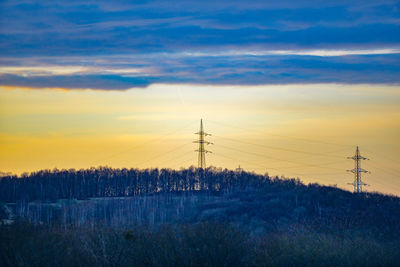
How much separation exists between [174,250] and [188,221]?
40.9 feet

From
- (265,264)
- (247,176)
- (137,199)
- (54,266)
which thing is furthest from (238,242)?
(247,176)

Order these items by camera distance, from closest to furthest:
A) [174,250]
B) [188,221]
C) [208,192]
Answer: [174,250], [188,221], [208,192]

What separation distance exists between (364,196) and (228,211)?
79.3ft

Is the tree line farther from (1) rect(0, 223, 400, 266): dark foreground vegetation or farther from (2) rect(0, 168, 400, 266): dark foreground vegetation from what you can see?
(1) rect(0, 223, 400, 266): dark foreground vegetation

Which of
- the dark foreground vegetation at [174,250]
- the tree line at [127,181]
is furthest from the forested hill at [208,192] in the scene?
the dark foreground vegetation at [174,250]

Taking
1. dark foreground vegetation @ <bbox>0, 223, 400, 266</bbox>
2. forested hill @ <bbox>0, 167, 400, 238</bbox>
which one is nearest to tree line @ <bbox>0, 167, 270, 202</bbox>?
forested hill @ <bbox>0, 167, 400, 238</bbox>

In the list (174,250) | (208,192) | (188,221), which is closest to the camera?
(174,250)

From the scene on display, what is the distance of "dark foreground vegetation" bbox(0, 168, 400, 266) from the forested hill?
0.68 ft

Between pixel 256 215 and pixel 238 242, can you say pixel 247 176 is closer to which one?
pixel 256 215

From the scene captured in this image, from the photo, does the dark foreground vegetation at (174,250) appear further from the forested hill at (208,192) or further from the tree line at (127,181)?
the tree line at (127,181)

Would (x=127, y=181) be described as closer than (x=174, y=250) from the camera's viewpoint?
No

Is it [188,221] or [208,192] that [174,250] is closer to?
Result: [188,221]

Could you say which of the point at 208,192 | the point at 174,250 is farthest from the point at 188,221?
the point at 208,192

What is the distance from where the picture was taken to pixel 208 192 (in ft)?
435
